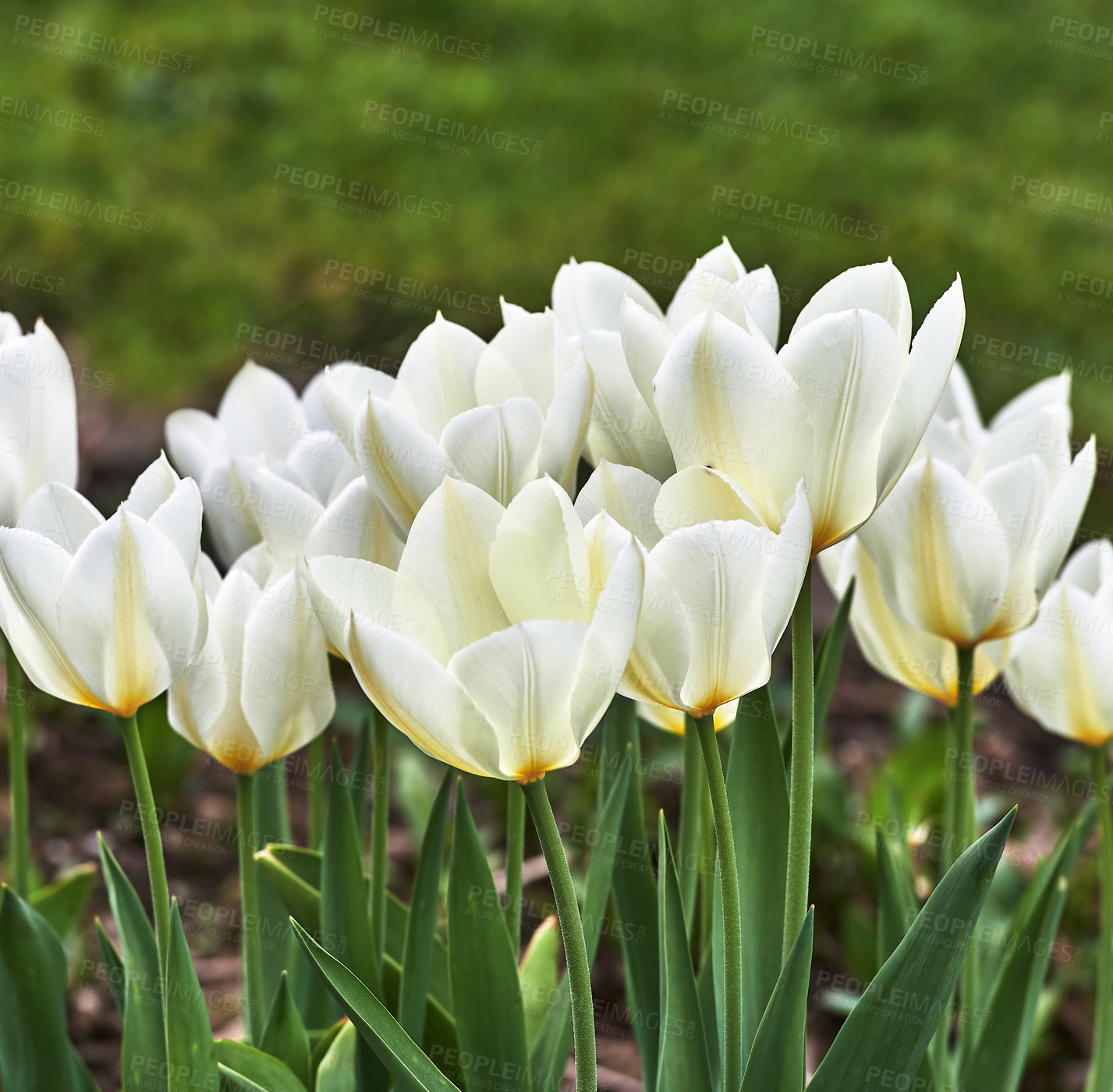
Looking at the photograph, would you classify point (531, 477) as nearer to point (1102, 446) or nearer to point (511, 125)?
point (1102, 446)

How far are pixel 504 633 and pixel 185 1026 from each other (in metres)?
0.42

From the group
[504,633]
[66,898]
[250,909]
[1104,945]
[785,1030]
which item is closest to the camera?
[504,633]

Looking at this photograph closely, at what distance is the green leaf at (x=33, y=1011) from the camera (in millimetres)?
1002

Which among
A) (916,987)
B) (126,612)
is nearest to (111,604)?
(126,612)

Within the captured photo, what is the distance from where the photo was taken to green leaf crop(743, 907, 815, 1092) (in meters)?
0.77

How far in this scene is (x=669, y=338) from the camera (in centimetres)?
79

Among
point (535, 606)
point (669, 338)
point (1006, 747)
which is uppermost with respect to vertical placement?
point (669, 338)

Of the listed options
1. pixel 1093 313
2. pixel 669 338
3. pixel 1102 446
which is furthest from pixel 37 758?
pixel 1093 313

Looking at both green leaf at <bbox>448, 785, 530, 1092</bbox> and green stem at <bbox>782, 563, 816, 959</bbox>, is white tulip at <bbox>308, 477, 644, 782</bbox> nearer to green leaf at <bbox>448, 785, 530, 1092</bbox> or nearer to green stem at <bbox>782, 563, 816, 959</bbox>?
green stem at <bbox>782, 563, 816, 959</bbox>

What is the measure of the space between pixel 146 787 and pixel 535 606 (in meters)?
0.33

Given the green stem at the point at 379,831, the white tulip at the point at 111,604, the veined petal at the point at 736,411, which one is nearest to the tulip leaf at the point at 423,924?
the green stem at the point at 379,831

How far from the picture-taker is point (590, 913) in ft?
3.46

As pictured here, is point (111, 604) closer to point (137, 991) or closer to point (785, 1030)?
point (137, 991)

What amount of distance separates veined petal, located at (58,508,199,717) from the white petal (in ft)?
1.50
